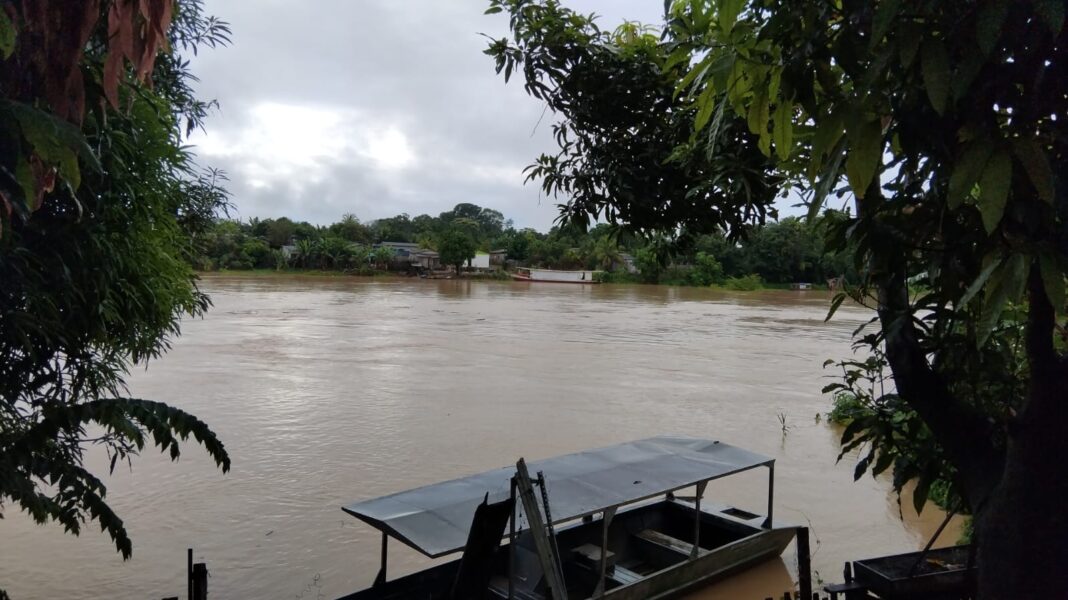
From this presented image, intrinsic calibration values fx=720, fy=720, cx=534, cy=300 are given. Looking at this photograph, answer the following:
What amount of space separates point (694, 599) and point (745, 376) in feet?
37.4

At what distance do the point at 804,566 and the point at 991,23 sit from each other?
435 cm

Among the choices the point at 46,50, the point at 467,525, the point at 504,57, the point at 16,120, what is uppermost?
the point at 504,57

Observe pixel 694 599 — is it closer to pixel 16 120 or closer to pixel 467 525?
pixel 467 525

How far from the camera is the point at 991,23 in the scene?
114 centimetres

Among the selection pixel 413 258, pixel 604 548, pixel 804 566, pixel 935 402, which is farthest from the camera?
pixel 413 258

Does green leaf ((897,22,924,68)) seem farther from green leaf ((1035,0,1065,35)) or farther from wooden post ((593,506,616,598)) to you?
wooden post ((593,506,616,598))

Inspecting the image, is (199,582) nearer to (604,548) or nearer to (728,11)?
(604,548)

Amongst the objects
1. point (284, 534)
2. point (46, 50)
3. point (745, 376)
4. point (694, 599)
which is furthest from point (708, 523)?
point (745, 376)

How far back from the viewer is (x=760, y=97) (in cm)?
152

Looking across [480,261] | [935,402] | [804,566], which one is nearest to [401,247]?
[480,261]

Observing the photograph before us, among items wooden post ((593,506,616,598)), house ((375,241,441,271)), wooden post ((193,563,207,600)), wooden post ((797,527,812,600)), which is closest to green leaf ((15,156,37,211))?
wooden post ((193,563,207,600))

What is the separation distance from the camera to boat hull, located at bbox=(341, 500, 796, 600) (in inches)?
174

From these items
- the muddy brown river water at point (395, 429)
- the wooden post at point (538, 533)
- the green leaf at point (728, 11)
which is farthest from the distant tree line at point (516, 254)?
the green leaf at point (728, 11)

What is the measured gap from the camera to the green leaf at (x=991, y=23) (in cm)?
112
